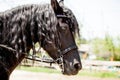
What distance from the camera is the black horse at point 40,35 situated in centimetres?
415

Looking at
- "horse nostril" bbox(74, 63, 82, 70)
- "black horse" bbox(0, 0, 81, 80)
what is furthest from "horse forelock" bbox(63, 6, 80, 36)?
"horse nostril" bbox(74, 63, 82, 70)

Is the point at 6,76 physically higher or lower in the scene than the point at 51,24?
lower

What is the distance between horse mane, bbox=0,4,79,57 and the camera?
13.6ft

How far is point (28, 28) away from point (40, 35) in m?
0.20

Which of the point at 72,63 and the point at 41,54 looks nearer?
the point at 72,63

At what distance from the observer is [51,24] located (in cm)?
418

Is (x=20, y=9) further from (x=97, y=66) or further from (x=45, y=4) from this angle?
(x=97, y=66)

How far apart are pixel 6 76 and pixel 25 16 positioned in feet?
2.79

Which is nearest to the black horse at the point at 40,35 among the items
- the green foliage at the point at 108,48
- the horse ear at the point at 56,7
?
the horse ear at the point at 56,7

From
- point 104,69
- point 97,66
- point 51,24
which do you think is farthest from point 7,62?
point 97,66

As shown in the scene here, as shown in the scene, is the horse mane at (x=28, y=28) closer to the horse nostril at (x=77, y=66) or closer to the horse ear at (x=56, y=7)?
the horse ear at (x=56, y=7)

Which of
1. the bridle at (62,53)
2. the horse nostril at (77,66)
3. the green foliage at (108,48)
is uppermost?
the bridle at (62,53)

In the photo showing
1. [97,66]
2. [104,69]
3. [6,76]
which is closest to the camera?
[6,76]

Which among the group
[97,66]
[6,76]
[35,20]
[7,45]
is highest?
[35,20]
